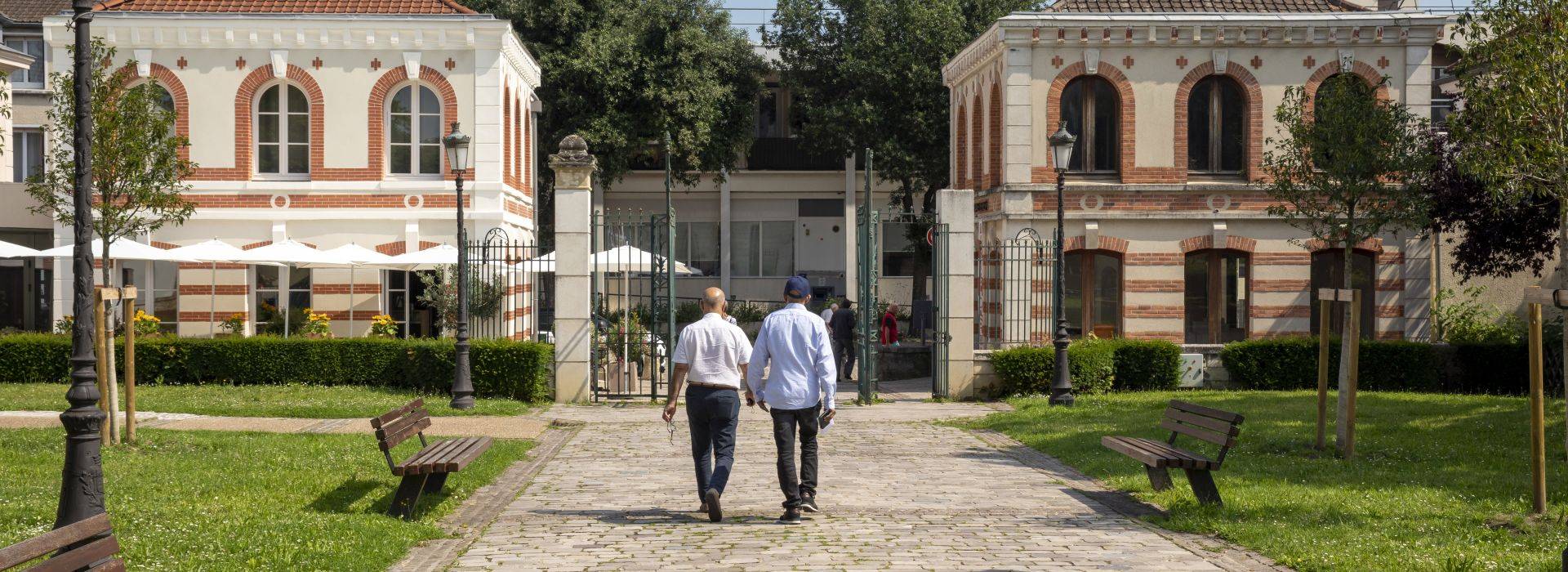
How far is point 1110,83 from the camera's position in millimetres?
24812

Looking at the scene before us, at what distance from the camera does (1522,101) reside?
11.1m

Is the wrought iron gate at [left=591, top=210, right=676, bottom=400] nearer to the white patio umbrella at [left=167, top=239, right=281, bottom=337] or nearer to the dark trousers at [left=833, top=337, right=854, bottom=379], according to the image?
the dark trousers at [left=833, top=337, right=854, bottom=379]

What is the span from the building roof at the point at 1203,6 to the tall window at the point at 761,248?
20.5 m

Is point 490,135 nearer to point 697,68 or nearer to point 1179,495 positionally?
point 697,68

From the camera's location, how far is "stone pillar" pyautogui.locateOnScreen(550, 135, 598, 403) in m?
18.7

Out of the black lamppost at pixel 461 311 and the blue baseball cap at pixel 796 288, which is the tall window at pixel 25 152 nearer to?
the black lamppost at pixel 461 311

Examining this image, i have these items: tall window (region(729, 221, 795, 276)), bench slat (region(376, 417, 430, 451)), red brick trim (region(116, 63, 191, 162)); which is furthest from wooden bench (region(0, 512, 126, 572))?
tall window (region(729, 221, 795, 276))

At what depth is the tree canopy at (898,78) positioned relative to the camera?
3700cm

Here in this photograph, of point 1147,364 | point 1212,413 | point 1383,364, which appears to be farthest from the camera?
A: point 1383,364

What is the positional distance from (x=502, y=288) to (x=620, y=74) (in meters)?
12.6

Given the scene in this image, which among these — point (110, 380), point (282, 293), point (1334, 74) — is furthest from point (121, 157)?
point (1334, 74)

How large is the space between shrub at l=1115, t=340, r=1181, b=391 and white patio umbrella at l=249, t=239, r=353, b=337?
1237cm

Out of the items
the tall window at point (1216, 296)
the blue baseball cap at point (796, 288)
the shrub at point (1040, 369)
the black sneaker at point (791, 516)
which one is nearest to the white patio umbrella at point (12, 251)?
the shrub at point (1040, 369)

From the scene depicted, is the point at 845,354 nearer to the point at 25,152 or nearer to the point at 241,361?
the point at 241,361
